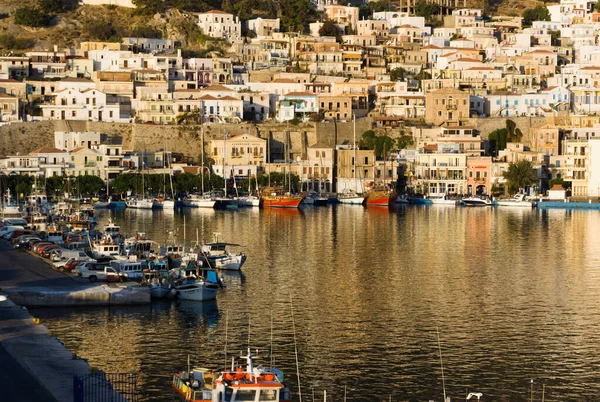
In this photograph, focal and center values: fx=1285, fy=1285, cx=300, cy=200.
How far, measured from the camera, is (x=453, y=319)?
38250mm

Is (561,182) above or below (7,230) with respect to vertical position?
above

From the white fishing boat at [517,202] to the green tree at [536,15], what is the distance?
46.7 meters

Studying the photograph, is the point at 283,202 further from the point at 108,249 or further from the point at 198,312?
the point at 198,312

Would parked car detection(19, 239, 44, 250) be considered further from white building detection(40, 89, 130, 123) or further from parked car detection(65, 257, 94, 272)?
white building detection(40, 89, 130, 123)

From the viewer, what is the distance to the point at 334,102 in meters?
102

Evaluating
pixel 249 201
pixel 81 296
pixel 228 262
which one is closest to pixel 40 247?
pixel 228 262

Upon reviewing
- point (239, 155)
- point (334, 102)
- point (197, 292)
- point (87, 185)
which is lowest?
point (197, 292)

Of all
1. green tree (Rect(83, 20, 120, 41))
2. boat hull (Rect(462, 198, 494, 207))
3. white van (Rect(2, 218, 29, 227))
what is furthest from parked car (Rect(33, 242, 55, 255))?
green tree (Rect(83, 20, 120, 41))

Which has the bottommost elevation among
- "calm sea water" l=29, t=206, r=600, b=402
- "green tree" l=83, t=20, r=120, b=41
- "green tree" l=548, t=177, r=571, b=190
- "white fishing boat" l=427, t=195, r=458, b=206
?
"calm sea water" l=29, t=206, r=600, b=402

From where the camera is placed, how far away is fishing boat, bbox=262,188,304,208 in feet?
273

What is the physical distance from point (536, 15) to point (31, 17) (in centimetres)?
5213

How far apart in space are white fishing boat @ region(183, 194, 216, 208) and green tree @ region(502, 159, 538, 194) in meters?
21.6

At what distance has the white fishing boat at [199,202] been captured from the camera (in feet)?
270

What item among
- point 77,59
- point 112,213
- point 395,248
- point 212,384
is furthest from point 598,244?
point 77,59
